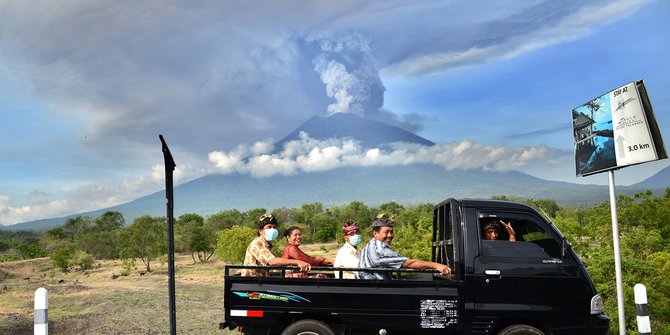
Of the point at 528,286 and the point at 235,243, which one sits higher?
the point at 528,286

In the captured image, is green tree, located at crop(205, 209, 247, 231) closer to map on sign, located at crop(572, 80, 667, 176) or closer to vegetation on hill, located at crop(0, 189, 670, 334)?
vegetation on hill, located at crop(0, 189, 670, 334)

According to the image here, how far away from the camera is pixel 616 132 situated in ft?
26.4

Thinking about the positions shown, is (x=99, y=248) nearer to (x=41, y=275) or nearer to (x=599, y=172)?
(x=41, y=275)

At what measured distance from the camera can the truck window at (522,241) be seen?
262 inches

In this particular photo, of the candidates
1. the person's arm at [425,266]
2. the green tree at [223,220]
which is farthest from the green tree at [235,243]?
the person's arm at [425,266]

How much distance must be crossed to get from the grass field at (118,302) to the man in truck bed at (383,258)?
1281 cm

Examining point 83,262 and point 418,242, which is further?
point 83,262

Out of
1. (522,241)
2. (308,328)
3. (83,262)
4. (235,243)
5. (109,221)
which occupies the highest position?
(109,221)

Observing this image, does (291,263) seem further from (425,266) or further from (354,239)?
(425,266)

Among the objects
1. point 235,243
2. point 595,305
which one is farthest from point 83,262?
point 595,305

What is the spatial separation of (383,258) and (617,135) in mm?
4103

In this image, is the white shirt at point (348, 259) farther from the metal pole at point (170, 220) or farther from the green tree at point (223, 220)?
the green tree at point (223, 220)

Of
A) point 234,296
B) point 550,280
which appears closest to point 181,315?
point 234,296

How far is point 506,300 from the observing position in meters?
6.54
